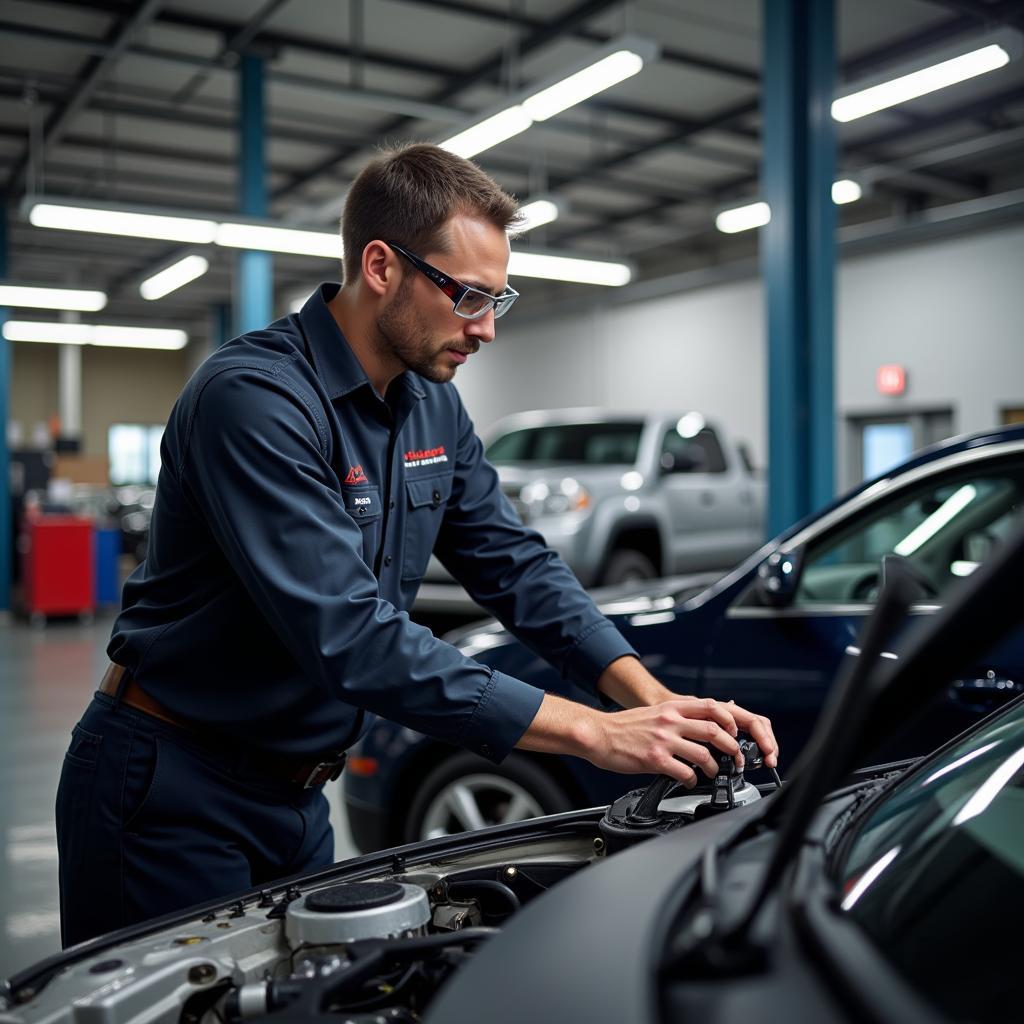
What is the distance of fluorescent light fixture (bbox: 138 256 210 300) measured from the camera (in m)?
10.9

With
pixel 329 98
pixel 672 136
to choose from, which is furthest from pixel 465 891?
pixel 672 136

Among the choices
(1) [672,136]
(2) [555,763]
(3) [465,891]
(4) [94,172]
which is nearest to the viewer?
(3) [465,891]

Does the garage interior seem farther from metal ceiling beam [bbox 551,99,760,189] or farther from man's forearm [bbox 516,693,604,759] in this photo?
man's forearm [bbox 516,693,604,759]

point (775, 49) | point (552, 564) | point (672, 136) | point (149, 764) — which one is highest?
point (672, 136)

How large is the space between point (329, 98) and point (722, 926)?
1110 centimetres

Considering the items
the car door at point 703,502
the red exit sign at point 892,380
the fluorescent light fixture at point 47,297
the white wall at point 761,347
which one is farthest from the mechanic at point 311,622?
the red exit sign at point 892,380

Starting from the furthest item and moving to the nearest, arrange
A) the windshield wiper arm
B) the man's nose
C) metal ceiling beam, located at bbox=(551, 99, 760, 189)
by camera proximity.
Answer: metal ceiling beam, located at bbox=(551, 99, 760, 189) < the man's nose < the windshield wiper arm

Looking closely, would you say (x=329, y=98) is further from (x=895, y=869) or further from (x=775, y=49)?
(x=895, y=869)

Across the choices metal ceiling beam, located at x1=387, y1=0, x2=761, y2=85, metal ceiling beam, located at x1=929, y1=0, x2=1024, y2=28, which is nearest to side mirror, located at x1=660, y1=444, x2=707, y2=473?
metal ceiling beam, located at x1=387, y1=0, x2=761, y2=85

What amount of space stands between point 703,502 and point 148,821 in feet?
24.9

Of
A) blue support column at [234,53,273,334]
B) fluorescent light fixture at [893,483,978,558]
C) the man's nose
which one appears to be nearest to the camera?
the man's nose

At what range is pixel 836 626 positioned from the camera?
263cm

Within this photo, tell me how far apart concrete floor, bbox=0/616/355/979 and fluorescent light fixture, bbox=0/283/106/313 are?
3.59m

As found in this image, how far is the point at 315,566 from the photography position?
4.83 ft
